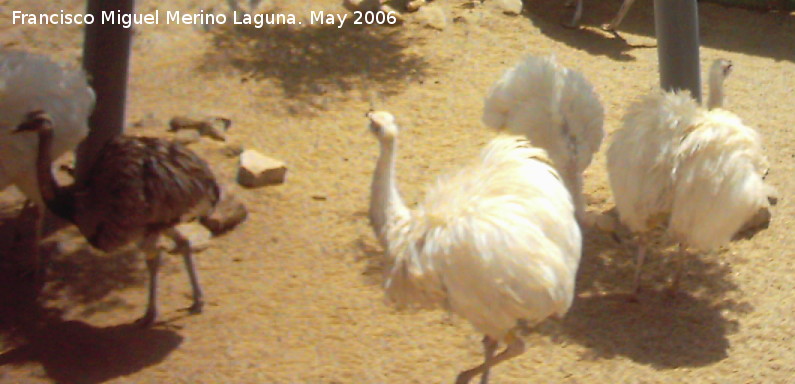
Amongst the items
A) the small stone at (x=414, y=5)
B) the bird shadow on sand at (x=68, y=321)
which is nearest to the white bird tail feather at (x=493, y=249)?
the bird shadow on sand at (x=68, y=321)

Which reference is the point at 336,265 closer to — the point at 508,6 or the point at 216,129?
the point at 216,129

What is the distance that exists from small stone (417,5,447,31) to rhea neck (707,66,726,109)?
4.30 m

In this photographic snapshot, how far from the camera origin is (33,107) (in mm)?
5703

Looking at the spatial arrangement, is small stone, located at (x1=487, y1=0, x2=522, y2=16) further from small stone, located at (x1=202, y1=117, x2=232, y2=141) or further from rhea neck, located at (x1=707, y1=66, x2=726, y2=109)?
rhea neck, located at (x1=707, y1=66, x2=726, y2=109)

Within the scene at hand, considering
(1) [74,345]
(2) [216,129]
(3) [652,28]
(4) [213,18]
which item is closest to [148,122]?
(2) [216,129]

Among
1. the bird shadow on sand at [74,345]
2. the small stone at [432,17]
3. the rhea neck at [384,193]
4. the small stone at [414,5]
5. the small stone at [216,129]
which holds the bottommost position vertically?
the bird shadow on sand at [74,345]

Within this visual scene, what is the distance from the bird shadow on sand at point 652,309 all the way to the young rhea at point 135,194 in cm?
218

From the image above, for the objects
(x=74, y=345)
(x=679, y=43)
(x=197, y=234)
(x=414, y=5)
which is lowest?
(x=74, y=345)

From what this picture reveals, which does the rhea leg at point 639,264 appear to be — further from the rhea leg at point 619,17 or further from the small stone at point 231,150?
the rhea leg at point 619,17

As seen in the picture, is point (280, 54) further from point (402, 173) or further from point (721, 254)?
point (721, 254)

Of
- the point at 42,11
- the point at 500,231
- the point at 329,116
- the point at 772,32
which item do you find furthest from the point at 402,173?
the point at 772,32

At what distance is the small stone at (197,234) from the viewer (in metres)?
6.13

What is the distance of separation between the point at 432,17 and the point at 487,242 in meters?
6.34

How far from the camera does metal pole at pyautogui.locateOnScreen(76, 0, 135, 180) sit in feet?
20.0
